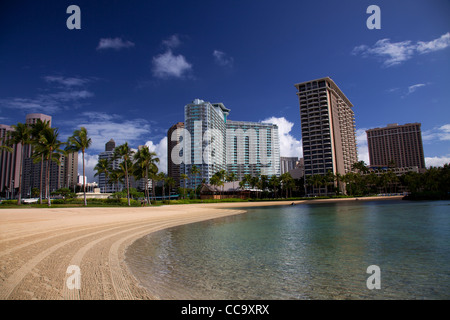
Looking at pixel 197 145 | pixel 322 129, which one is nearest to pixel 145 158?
pixel 322 129

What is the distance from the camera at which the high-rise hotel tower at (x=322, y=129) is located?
455ft

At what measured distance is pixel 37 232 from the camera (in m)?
13.6

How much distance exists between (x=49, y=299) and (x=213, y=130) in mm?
182271

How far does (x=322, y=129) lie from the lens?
142 m

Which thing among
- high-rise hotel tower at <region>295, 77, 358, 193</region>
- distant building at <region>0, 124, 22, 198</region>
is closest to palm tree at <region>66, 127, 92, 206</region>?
high-rise hotel tower at <region>295, 77, 358, 193</region>

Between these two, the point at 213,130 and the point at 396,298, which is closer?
the point at 396,298

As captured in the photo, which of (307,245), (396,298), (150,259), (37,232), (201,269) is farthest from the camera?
(37,232)
